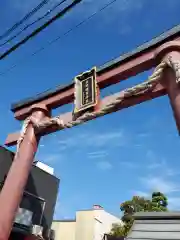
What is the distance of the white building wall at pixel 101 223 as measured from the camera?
21.9 m

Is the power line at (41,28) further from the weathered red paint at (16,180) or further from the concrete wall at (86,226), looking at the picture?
the concrete wall at (86,226)

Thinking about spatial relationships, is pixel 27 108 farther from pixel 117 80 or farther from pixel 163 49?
pixel 163 49

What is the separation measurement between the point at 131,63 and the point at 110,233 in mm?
20255

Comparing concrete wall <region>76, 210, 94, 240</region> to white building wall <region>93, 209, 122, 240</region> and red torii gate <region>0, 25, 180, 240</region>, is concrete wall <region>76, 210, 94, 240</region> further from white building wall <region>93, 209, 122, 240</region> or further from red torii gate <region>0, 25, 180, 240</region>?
red torii gate <region>0, 25, 180, 240</region>

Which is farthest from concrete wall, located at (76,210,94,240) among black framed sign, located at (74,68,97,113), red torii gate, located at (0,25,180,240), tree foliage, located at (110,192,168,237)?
black framed sign, located at (74,68,97,113)

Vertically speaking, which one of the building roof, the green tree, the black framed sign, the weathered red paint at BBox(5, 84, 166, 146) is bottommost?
the building roof

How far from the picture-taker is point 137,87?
4973 mm

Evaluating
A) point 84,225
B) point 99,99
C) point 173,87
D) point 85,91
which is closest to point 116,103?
point 99,99

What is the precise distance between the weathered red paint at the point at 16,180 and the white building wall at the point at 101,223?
17.8 m

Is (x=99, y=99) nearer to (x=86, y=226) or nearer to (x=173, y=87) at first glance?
(x=173, y=87)

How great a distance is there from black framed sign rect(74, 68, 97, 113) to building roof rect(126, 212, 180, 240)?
2.40 m

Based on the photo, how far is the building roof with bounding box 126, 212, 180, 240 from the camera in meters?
4.27

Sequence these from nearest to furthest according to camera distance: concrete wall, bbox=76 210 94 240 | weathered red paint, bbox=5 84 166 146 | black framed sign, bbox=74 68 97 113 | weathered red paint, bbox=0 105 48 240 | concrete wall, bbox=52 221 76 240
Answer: weathered red paint, bbox=5 84 166 146, weathered red paint, bbox=0 105 48 240, black framed sign, bbox=74 68 97 113, concrete wall, bbox=76 210 94 240, concrete wall, bbox=52 221 76 240

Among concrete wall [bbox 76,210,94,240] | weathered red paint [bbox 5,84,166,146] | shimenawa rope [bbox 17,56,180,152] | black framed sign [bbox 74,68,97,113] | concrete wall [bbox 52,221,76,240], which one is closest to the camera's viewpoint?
shimenawa rope [bbox 17,56,180,152]
